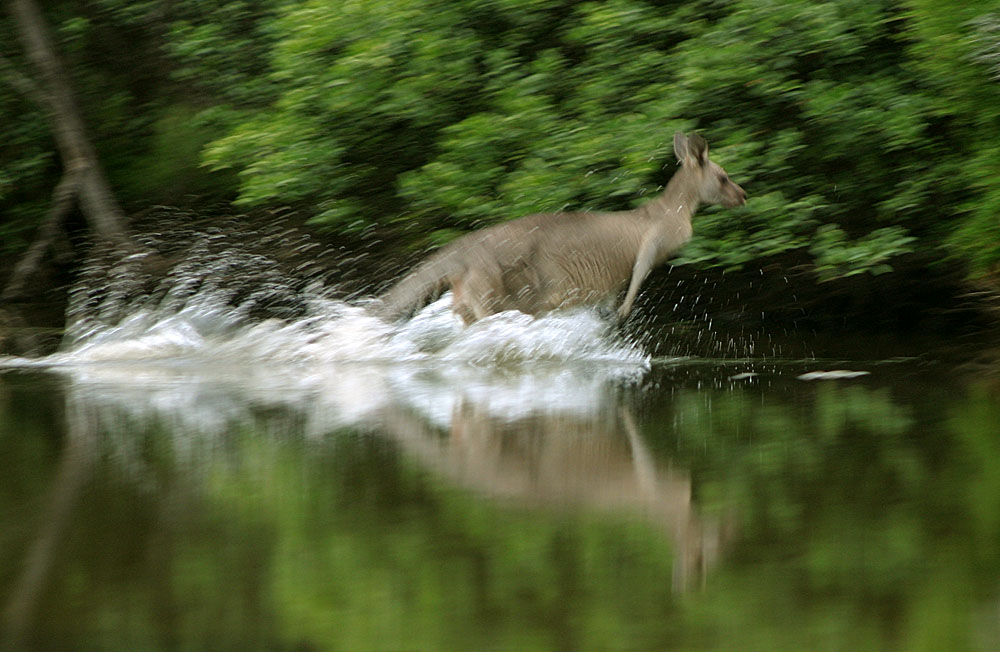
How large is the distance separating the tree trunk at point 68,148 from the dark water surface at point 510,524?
653cm

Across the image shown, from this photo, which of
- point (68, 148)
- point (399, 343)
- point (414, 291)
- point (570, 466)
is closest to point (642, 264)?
point (414, 291)

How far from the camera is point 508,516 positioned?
309 cm

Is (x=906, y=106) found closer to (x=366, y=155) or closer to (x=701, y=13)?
(x=701, y=13)

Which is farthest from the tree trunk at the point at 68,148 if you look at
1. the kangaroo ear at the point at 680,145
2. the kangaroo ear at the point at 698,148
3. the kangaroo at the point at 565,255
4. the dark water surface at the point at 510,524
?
the dark water surface at the point at 510,524

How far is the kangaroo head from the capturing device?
867cm

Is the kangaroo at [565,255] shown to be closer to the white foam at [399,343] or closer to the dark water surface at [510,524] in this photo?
the white foam at [399,343]

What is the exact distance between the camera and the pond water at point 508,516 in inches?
88.1

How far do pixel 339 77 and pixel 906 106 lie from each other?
14.4 feet

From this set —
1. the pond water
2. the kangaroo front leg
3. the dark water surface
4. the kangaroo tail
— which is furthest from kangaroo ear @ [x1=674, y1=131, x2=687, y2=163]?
the dark water surface

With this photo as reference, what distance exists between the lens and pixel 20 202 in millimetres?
12641

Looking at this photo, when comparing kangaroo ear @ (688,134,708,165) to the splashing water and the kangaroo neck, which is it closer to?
the kangaroo neck

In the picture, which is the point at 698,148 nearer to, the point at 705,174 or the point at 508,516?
the point at 705,174

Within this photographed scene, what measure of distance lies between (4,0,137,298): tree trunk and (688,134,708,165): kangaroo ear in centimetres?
594

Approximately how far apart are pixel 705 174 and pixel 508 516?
618 cm
